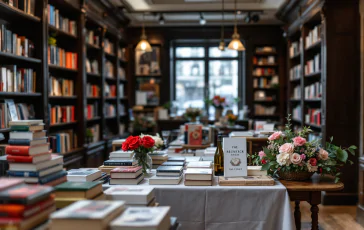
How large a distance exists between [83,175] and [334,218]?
358cm

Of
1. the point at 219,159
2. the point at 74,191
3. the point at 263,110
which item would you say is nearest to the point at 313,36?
the point at 263,110

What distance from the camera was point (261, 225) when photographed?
2.56m

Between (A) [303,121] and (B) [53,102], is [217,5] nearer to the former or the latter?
(A) [303,121]

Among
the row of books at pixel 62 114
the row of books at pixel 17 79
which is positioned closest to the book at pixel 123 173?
the row of books at pixel 17 79

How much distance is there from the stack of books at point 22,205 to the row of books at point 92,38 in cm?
531

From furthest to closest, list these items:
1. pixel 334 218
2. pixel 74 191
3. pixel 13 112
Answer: pixel 334 218 → pixel 13 112 → pixel 74 191

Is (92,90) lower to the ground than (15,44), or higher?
lower

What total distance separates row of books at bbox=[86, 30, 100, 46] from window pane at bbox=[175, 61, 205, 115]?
3255mm

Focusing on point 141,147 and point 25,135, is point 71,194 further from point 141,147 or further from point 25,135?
point 141,147

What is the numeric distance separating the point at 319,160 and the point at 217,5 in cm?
585

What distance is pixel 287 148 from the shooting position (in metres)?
2.71

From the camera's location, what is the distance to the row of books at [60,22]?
5.12 metres

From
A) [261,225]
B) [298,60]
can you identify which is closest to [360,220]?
[261,225]

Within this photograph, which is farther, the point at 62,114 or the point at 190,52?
the point at 190,52
